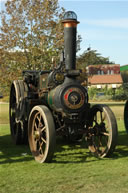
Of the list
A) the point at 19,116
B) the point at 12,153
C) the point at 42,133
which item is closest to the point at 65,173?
the point at 42,133

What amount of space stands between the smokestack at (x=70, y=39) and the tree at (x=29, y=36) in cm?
1203

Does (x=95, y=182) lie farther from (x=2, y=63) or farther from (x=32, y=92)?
(x=2, y=63)

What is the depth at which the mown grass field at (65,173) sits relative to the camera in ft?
13.6

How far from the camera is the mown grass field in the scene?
4.16 metres

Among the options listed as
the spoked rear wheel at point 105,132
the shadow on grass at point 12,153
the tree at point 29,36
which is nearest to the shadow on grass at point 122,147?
the spoked rear wheel at point 105,132

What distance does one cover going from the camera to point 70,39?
5.79 metres

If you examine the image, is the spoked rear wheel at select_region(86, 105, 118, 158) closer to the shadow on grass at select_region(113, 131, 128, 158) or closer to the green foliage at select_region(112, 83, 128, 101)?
the shadow on grass at select_region(113, 131, 128, 158)

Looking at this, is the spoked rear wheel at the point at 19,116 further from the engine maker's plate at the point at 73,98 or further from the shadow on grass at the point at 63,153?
the engine maker's plate at the point at 73,98

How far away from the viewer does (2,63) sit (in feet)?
62.3

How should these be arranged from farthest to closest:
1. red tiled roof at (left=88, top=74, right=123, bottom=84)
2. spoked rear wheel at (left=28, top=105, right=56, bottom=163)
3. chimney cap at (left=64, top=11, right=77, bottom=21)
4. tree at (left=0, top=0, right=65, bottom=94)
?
1. red tiled roof at (left=88, top=74, right=123, bottom=84)
2. tree at (left=0, top=0, right=65, bottom=94)
3. chimney cap at (left=64, top=11, right=77, bottom=21)
4. spoked rear wheel at (left=28, top=105, right=56, bottom=163)

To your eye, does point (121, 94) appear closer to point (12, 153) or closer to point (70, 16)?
point (12, 153)

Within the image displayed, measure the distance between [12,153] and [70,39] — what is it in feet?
9.23

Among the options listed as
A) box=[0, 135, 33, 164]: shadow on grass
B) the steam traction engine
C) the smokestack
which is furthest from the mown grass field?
the smokestack

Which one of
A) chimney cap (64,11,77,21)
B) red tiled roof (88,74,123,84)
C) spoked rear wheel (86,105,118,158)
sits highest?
red tiled roof (88,74,123,84)
